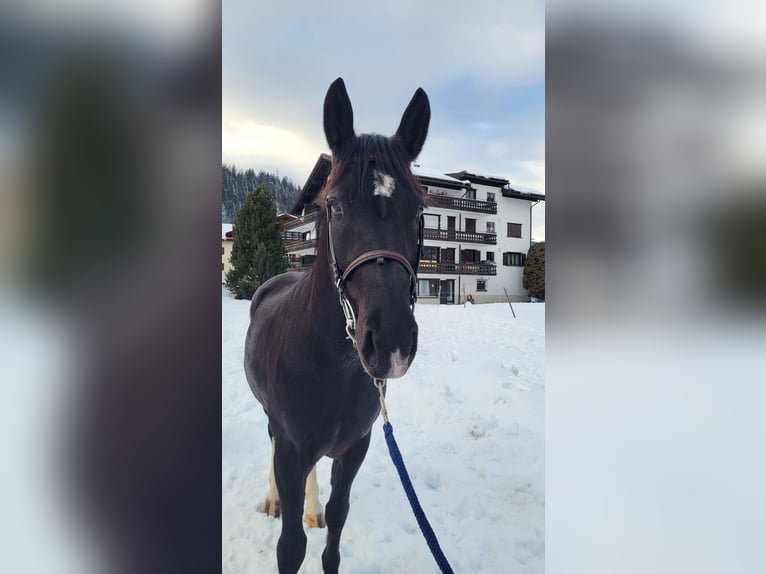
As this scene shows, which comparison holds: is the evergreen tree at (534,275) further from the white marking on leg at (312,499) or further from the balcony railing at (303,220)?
the white marking on leg at (312,499)

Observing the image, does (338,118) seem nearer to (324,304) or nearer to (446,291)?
(324,304)

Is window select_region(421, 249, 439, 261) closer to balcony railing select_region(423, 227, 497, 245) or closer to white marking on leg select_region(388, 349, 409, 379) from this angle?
balcony railing select_region(423, 227, 497, 245)

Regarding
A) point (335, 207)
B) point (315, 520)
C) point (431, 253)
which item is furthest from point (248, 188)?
point (315, 520)

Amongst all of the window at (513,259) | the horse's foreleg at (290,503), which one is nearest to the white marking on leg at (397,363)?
the horse's foreleg at (290,503)

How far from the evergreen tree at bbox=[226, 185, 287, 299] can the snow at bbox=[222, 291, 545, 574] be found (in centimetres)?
12

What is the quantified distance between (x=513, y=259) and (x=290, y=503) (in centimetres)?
171

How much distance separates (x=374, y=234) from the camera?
102 cm

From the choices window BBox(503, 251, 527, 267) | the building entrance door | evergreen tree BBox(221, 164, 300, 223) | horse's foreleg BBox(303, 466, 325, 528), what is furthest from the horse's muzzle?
the building entrance door

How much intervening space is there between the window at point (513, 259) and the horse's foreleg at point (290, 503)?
1496 mm
